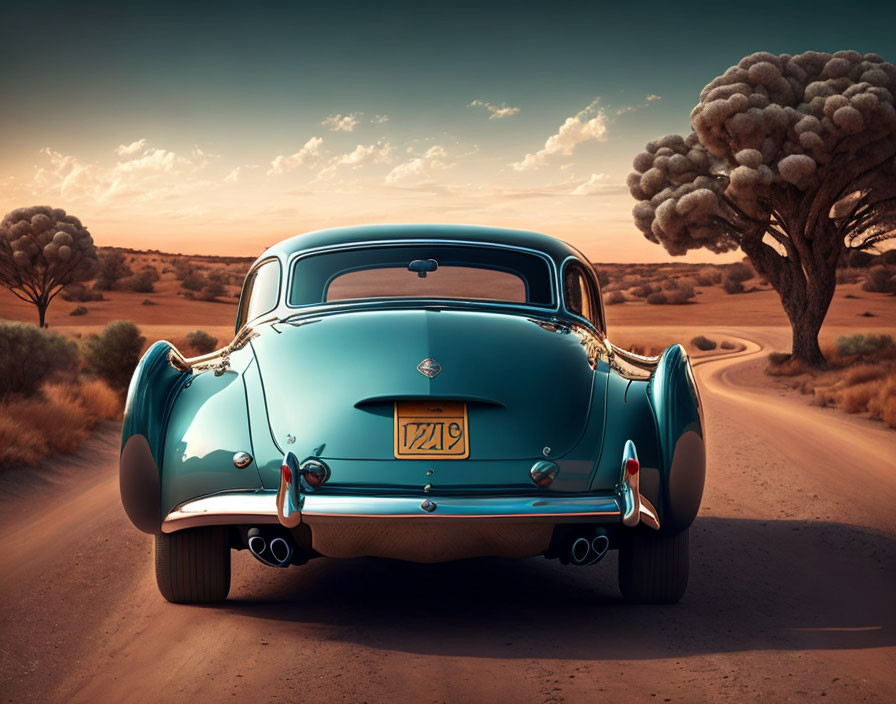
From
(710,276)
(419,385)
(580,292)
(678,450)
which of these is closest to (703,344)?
(580,292)

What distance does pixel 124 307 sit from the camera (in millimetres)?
65812

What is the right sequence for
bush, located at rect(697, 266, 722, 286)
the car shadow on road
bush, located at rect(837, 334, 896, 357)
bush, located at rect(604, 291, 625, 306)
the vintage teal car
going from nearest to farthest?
the vintage teal car < the car shadow on road < bush, located at rect(837, 334, 896, 357) < bush, located at rect(604, 291, 625, 306) < bush, located at rect(697, 266, 722, 286)

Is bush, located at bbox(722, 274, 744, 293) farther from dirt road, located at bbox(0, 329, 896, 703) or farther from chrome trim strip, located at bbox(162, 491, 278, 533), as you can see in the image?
chrome trim strip, located at bbox(162, 491, 278, 533)

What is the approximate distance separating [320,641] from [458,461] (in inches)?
37.6

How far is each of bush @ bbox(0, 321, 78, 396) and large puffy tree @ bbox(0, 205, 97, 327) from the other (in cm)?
3284

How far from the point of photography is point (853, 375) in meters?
19.3

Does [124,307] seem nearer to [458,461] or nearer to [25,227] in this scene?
[25,227]

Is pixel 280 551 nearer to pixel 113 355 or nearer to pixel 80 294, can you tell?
pixel 113 355

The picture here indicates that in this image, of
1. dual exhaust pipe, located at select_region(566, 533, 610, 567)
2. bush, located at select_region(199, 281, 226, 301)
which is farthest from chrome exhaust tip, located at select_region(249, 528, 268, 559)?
bush, located at select_region(199, 281, 226, 301)

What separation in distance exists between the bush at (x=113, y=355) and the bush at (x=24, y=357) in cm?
202

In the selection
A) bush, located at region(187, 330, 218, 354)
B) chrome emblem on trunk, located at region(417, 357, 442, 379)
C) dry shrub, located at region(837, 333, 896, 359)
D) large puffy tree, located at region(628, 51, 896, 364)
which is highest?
large puffy tree, located at region(628, 51, 896, 364)

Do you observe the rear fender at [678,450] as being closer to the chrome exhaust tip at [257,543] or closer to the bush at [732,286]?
the chrome exhaust tip at [257,543]

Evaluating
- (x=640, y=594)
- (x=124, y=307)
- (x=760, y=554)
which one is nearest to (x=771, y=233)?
(x=760, y=554)

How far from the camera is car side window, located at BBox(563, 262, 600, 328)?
18.5ft
